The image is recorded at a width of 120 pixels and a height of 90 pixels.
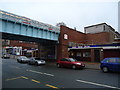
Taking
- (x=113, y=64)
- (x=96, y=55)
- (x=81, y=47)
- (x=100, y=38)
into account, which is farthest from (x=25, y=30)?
(x=100, y=38)

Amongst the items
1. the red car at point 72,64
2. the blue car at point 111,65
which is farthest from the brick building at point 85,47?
the blue car at point 111,65

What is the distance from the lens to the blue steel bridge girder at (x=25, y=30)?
1525 centimetres

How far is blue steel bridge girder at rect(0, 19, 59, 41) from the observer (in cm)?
1525

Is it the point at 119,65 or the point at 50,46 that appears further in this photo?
the point at 50,46

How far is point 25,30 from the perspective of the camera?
17812mm

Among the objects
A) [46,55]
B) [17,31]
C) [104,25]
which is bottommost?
[46,55]

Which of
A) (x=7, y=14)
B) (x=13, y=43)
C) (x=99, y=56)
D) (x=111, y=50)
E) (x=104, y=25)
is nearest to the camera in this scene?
(x=7, y=14)

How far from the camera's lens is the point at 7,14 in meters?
15.1

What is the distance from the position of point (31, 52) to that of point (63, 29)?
19.3 m

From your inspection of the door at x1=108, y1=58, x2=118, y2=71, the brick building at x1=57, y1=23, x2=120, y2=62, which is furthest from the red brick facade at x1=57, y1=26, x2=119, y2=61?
the door at x1=108, y1=58, x2=118, y2=71

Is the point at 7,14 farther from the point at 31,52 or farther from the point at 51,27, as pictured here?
the point at 31,52

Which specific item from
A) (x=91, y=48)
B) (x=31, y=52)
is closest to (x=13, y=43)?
(x=31, y=52)

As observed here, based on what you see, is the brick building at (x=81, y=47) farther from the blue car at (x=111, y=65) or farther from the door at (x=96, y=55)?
the blue car at (x=111, y=65)

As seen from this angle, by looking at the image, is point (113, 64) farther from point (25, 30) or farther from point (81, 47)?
point (25, 30)
